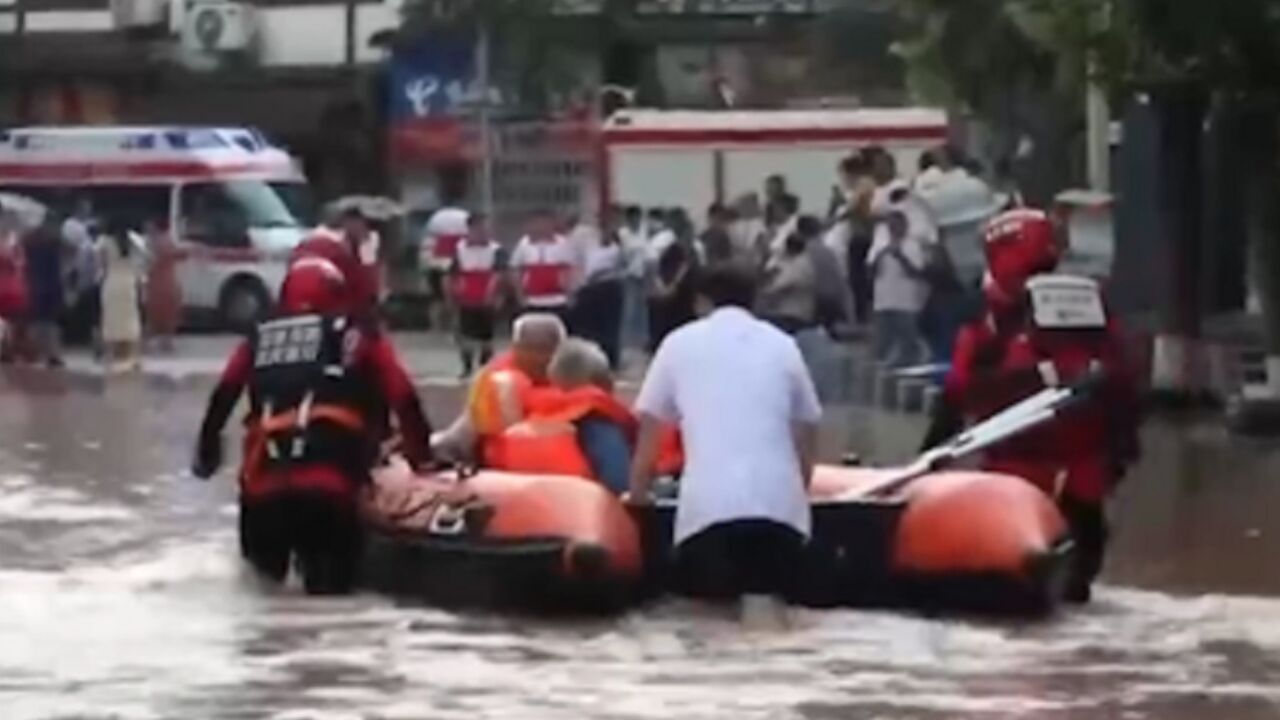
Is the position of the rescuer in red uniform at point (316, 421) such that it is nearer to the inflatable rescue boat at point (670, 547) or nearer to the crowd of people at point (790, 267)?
the inflatable rescue boat at point (670, 547)

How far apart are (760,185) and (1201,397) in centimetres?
1502

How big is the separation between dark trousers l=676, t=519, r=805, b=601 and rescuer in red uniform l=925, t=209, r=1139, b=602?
1.68 metres

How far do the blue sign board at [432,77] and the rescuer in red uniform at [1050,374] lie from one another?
39474mm

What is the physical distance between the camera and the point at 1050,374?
1520 cm

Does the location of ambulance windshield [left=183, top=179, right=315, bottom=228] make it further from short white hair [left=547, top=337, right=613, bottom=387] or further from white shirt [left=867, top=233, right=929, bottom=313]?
short white hair [left=547, top=337, right=613, bottom=387]

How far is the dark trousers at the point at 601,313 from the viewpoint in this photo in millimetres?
33781

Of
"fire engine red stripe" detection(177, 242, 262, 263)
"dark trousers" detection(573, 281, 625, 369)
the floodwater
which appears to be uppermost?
the floodwater

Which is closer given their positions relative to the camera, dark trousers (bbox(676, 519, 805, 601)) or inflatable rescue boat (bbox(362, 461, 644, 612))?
dark trousers (bbox(676, 519, 805, 601))

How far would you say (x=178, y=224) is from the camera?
47.3 m

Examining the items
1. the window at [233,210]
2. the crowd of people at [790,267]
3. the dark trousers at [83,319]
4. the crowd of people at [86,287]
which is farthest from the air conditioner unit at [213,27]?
the crowd of people at [790,267]

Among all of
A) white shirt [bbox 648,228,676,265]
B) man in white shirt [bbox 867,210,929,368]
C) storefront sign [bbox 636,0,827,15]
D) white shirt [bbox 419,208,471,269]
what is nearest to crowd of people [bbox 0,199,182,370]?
white shirt [bbox 419,208,471,269]

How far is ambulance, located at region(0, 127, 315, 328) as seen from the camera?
46844mm

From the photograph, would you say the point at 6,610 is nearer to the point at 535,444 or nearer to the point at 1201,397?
the point at 535,444

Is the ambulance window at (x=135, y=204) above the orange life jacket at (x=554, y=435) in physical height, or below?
below
